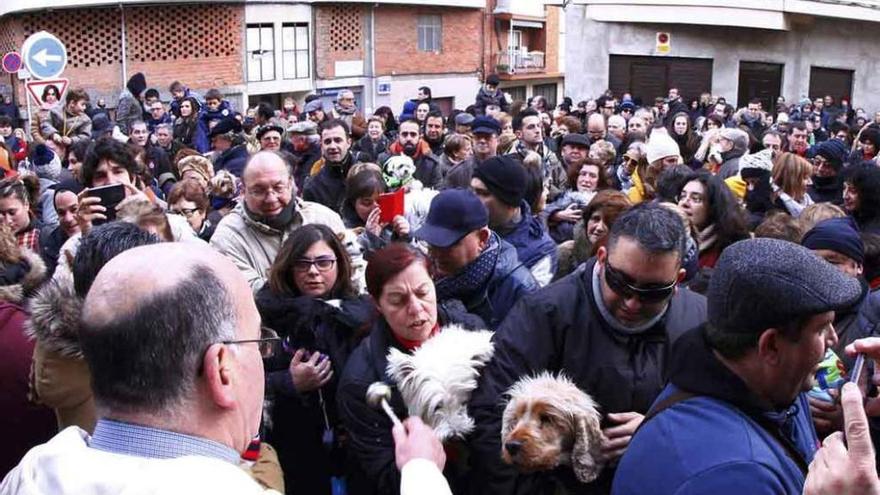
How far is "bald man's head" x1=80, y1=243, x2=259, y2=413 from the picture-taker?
5.95 ft

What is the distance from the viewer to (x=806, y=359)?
2.20 meters

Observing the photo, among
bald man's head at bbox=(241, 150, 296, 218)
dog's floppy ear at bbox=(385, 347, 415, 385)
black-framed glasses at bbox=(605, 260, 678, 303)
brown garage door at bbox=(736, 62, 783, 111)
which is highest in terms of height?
brown garage door at bbox=(736, 62, 783, 111)

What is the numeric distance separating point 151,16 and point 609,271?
83.2 ft

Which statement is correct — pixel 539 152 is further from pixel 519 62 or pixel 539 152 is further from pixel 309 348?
pixel 519 62

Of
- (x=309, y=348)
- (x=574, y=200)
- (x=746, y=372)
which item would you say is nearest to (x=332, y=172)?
(x=574, y=200)

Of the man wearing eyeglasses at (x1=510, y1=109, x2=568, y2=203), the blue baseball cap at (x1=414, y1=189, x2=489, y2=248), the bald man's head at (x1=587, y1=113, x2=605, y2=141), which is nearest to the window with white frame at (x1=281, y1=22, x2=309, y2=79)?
the bald man's head at (x1=587, y1=113, x2=605, y2=141)

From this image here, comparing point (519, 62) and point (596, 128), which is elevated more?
point (519, 62)

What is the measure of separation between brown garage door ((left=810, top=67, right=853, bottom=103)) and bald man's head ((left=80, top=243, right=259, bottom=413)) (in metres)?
28.3

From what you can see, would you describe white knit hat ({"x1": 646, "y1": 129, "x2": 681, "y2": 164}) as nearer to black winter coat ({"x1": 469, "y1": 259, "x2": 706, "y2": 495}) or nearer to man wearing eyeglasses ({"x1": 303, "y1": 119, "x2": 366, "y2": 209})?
man wearing eyeglasses ({"x1": 303, "y1": 119, "x2": 366, "y2": 209})

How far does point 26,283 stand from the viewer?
414cm

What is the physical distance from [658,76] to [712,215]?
78.4ft

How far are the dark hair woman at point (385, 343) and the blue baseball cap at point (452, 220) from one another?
0.44m

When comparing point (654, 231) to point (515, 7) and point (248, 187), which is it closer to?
point (248, 187)

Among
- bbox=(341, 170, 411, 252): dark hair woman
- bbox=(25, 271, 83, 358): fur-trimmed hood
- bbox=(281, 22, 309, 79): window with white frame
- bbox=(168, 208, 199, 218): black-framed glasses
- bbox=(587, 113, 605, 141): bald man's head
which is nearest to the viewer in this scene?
bbox=(25, 271, 83, 358): fur-trimmed hood
